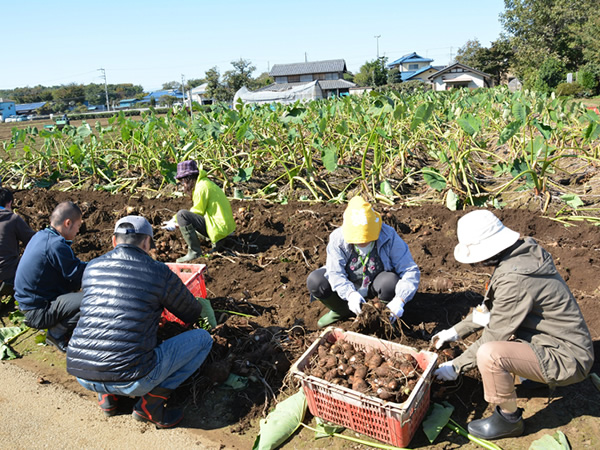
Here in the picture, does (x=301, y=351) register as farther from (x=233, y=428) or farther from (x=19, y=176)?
(x=19, y=176)

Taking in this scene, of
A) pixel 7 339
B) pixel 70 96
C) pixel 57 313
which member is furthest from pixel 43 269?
pixel 70 96

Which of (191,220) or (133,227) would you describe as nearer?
(133,227)

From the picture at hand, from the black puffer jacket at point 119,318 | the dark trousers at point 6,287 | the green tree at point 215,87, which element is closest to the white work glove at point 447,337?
the black puffer jacket at point 119,318

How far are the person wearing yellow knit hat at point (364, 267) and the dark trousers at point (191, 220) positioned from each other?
1714mm

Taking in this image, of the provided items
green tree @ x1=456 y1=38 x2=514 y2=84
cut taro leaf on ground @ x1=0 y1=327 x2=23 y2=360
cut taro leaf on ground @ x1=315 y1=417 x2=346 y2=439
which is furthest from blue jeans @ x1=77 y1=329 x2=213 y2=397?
green tree @ x1=456 y1=38 x2=514 y2=84

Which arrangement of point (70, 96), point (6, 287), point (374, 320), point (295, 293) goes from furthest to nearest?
point (70, 96), point (6, 287), point (295, 293), point (374, 320)

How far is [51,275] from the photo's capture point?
285 centimetres

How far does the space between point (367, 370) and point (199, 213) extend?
2.54m

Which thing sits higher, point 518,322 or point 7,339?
point 518,322

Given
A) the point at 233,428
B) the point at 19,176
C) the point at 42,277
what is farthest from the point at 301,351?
the point at 19,176

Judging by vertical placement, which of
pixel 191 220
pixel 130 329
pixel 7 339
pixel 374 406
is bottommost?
pixel 7 339

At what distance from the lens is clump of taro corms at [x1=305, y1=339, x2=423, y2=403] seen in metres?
2.06

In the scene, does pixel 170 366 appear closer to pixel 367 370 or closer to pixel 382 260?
pixel 367 370

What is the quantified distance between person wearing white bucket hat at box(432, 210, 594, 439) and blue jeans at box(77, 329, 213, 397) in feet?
4.63
